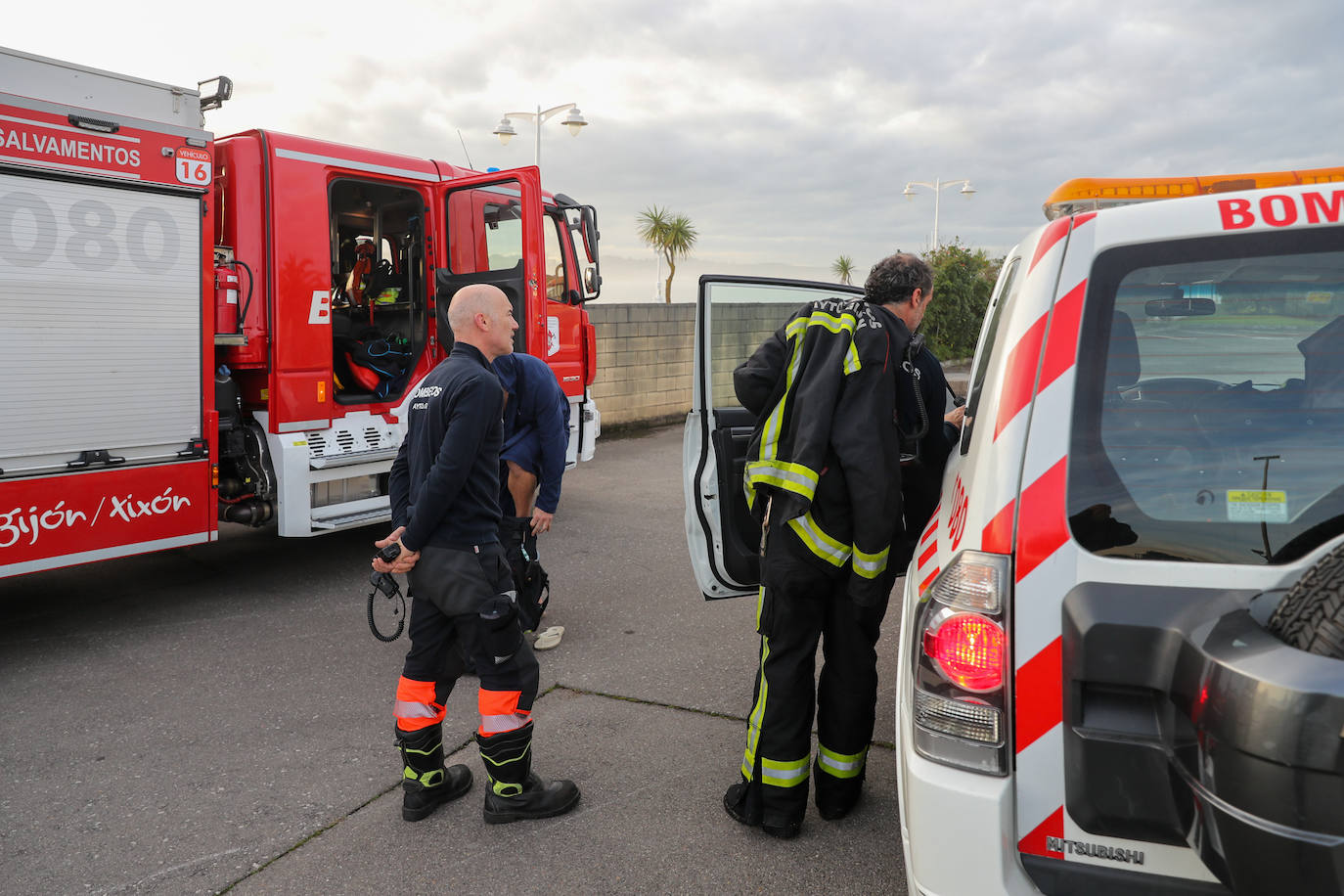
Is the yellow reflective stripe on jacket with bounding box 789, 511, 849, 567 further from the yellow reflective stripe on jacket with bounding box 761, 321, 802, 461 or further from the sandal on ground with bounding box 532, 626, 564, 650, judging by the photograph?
the sandal on ground with bounding box 532, 626, 564, 650

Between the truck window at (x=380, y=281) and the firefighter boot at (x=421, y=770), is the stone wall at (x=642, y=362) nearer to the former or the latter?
the truck window at (x=380, y=281)

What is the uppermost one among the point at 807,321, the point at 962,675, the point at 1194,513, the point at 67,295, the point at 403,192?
the point at 403,192

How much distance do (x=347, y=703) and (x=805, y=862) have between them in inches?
86.0

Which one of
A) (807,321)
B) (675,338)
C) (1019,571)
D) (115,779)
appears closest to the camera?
(1019,571)

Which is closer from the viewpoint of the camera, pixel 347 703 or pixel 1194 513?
pixel 1194 513

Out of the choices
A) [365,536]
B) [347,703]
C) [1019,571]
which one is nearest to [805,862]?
[1019,571]

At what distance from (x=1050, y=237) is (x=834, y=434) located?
3.13 ft

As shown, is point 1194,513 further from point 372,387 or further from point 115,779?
point 372,387

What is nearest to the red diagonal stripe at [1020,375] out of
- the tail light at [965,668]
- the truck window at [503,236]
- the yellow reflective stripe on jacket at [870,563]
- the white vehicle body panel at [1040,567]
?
the white vehicle body panel at [1040,567]

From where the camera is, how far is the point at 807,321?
2795 mm

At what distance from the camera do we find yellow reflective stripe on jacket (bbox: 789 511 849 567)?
275cm

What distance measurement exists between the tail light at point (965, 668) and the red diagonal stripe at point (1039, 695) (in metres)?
0.03

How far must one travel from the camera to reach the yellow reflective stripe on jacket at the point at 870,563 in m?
2.68

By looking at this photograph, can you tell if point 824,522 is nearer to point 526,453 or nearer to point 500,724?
point 500,724
